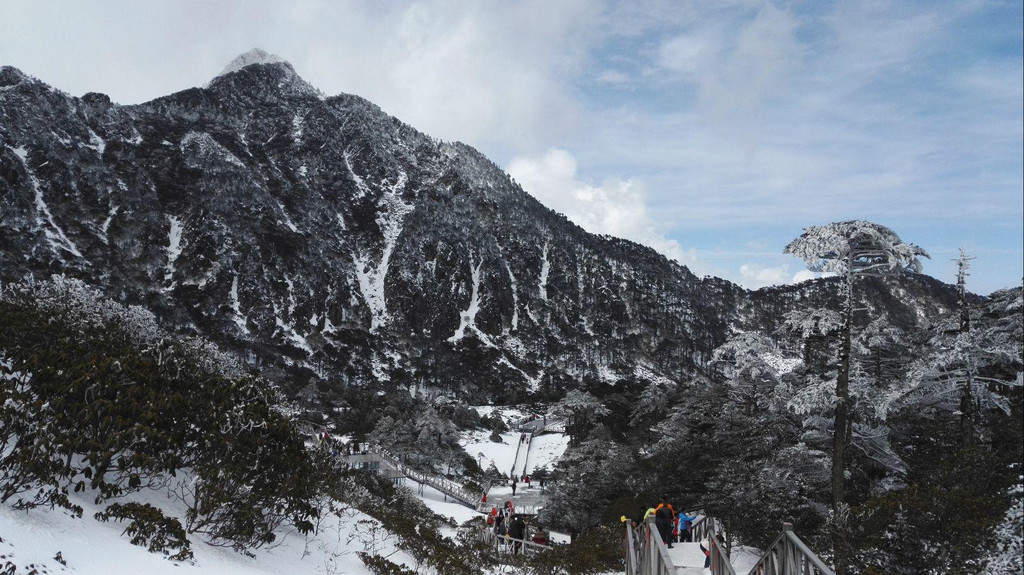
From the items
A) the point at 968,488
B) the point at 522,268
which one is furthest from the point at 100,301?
the point at 522,268

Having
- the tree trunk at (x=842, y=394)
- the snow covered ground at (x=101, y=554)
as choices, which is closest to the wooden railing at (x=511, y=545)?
the snow covered ground at (x=101, y=554)

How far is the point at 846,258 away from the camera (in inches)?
513

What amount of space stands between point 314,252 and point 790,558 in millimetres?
145155

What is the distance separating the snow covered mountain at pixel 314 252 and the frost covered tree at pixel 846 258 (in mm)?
54652

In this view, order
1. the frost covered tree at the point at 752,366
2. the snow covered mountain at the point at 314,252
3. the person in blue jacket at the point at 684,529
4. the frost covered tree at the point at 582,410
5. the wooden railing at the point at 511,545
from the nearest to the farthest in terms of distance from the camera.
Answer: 1. the person in blue jacket at the point at 684,529
2. the wooden railing at the point at 511,545
3. the frost covered tree at the point at 752,366
4. the frost covered tree at the point at 582,410
5. the snow covered mountain at the point at 314,252

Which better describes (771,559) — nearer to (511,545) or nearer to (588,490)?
(511,545)

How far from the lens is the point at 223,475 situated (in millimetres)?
8148

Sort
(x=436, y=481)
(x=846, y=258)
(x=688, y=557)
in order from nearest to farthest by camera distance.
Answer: (x=688, y=557) < (x=846, y=258) < (x=436, y=481)

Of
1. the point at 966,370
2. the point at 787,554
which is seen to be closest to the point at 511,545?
the point at 787,554

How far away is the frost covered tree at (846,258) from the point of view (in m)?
12.4

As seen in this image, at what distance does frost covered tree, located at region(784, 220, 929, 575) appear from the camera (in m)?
12.4

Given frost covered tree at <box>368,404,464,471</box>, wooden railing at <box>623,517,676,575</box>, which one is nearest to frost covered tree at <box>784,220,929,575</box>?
wooden railing at <box>623,517,676,575</box>

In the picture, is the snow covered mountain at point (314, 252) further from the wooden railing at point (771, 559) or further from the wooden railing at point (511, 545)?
the wooden railing at point (771, 559)

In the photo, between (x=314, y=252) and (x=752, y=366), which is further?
(x=314, y=252)
